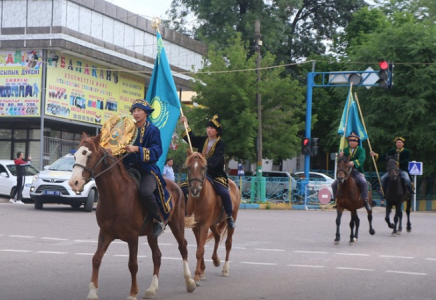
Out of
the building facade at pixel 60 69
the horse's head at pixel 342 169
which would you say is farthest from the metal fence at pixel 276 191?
the horse's head at pixel 342 169

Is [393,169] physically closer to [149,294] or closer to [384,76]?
[384,76]

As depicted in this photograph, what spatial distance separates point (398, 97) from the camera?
143 feet

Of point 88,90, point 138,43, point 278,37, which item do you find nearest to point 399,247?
point 88,90

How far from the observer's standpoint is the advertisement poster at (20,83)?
3822cm

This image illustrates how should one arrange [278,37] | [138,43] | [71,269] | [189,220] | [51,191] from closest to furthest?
[189,220]
[71,269]
[51,191]
[138,43]
[278,37]

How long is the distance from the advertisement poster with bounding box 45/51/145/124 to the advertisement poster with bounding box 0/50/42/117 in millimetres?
557

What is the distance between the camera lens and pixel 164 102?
44.7 ft

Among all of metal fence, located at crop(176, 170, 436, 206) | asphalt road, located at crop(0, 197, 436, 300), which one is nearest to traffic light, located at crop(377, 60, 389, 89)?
metal fence, located at crop(176, 170, 436, 206)

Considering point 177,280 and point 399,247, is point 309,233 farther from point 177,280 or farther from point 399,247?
point 177,280

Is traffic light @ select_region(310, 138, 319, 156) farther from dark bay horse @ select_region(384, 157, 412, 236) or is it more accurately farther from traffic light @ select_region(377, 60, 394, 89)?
dark bay horse @ select_region(384, 157, 412, 236)

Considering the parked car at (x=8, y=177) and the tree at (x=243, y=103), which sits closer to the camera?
the parked car at (x=8, y=177)

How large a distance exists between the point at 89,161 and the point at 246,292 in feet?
9.55

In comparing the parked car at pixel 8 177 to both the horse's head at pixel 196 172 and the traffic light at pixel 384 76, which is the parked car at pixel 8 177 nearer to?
the traffic light at pixel 384 76

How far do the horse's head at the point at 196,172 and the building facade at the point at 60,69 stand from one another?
27.4 metres
